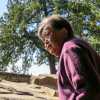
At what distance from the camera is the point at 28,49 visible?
1521 inches

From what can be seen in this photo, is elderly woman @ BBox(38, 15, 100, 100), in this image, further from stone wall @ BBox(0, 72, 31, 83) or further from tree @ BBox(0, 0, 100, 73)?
tree @ BBox(0, 0, 100, 73)

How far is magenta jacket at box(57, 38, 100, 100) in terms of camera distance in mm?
3152

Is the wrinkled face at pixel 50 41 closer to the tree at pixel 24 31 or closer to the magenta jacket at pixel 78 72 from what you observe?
the magenta jacket at pixel 78 72

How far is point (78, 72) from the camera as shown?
3166mm

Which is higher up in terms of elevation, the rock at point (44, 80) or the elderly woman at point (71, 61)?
the elderly woman at point (71, 61)

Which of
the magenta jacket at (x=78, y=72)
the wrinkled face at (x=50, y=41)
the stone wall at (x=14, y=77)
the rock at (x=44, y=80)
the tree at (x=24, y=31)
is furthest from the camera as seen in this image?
the tree at (x=24, y=31)

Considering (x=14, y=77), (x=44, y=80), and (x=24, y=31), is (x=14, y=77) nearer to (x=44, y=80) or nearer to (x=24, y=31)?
(x=44, y=80)

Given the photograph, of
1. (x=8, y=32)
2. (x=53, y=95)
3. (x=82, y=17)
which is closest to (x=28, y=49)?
(x=8, y=32)

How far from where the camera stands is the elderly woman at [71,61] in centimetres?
316

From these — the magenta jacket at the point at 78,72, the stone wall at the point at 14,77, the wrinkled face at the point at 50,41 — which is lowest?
the stone wall at the point at 14,77

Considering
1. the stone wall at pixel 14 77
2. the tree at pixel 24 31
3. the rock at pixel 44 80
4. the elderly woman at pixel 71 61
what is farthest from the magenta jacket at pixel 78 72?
the tree at pixel 24 31

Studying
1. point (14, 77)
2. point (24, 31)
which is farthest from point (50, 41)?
point (24, 31)

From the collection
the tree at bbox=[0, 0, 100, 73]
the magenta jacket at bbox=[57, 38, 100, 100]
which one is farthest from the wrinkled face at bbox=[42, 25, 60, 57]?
the tree at bbox=[0, 0, 100, 73]

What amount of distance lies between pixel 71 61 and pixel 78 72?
10 cm
